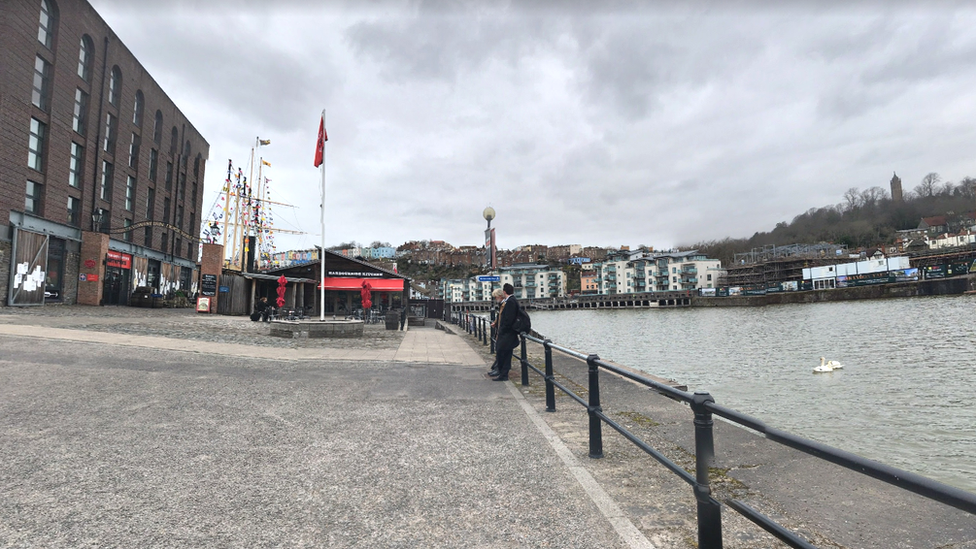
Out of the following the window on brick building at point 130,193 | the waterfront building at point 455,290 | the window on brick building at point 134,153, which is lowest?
the waterfront building at point 455,290

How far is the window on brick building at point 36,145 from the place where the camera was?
1069 inches

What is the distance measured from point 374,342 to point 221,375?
26.7 feet

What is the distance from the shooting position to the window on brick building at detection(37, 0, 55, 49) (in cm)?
2755

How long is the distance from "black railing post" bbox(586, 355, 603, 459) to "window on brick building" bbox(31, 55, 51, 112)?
1375 inches

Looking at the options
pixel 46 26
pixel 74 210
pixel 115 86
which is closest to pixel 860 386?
pixel 74 210

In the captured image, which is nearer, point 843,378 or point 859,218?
point 843,378

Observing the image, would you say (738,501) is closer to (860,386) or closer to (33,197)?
(860,386)

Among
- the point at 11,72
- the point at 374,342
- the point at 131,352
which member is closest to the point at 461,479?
the point at 131,352

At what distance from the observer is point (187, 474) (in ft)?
13.1

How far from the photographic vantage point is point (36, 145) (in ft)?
90.9

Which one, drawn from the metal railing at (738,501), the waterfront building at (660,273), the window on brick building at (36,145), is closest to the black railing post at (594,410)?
the metal railing at (738,501)

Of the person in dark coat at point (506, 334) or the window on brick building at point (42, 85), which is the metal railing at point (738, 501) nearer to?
the person in dark coat at point (506, 334)

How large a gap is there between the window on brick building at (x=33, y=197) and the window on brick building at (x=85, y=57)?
830 cm

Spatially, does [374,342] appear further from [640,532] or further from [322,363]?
[640,532]
